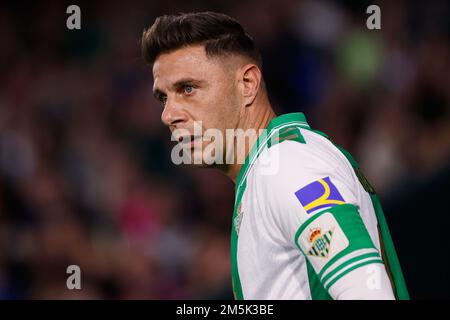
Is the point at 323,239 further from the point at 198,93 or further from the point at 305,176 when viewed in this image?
the point at 198,93

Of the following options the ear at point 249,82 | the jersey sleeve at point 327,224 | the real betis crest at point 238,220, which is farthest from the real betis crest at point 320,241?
the ear at point 249,82

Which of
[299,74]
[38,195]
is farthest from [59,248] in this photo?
[299,74]

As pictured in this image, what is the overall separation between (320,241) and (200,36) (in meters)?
1.17

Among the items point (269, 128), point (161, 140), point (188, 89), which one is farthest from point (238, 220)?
point (161, 140)

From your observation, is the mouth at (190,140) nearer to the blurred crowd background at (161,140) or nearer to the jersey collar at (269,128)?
the jersey collar at (269,128)

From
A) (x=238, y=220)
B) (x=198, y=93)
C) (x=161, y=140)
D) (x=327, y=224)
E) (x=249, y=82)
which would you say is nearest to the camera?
(x=327, y=224)

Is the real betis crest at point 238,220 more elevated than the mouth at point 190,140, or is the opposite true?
the mouth at point 190,140

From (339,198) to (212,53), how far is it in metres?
1.04

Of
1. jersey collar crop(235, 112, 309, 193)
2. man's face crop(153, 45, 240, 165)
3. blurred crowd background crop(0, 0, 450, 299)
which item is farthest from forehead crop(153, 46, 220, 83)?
blurred crowd background crop(0, 0, 450, 299)

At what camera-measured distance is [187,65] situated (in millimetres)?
2791

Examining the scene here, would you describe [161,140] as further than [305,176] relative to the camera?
Yes

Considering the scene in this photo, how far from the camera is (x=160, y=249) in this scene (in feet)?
20.1

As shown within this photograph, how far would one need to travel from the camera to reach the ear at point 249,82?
2.85m

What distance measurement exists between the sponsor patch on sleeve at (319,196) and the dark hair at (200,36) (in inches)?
38.5
